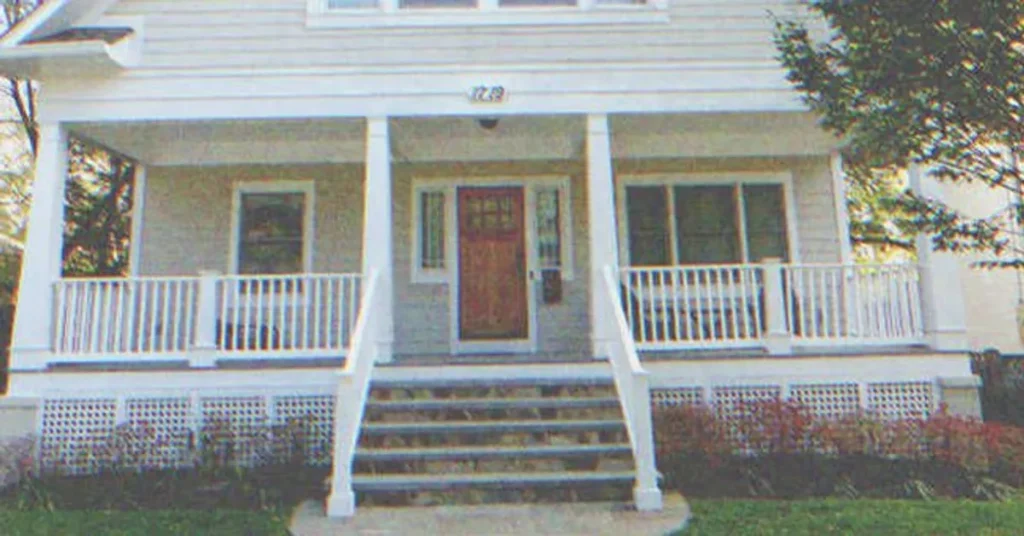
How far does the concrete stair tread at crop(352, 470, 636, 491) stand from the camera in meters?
5.51

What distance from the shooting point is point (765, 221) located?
374 inches

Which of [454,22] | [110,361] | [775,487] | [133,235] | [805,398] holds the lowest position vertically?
[775,487]

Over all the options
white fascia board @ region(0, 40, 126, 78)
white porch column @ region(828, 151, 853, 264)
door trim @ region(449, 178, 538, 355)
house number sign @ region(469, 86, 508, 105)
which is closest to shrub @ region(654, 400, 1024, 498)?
door trim @ region(449, 178, 538, 355)


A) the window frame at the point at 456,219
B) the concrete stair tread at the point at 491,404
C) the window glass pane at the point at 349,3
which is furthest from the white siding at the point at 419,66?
the concrete stair tread at the point at 491,404

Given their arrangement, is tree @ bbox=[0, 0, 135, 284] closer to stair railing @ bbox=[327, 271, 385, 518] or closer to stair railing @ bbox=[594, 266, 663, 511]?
stair railing @ bbox=[327, 271, 385, 518]

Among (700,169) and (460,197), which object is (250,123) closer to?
(460,197)

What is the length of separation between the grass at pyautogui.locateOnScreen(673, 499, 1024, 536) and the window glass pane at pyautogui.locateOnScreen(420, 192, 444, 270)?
5001 millimetres

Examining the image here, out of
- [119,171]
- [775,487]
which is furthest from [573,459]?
[119,171]

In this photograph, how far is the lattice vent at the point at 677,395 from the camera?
7070 millimetres

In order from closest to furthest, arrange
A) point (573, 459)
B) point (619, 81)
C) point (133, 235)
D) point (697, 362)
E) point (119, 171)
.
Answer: point (573, 459) → point (697, 362) → point (619, 81) → point (133, 235) → point (119, 171)

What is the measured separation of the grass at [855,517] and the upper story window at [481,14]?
17.6 ft

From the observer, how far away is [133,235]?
30.4 feet

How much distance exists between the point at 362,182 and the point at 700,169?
465 centimetres

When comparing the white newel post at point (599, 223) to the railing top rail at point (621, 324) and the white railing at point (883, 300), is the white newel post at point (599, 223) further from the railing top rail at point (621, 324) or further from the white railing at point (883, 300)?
the white railing at point (883, 300)
